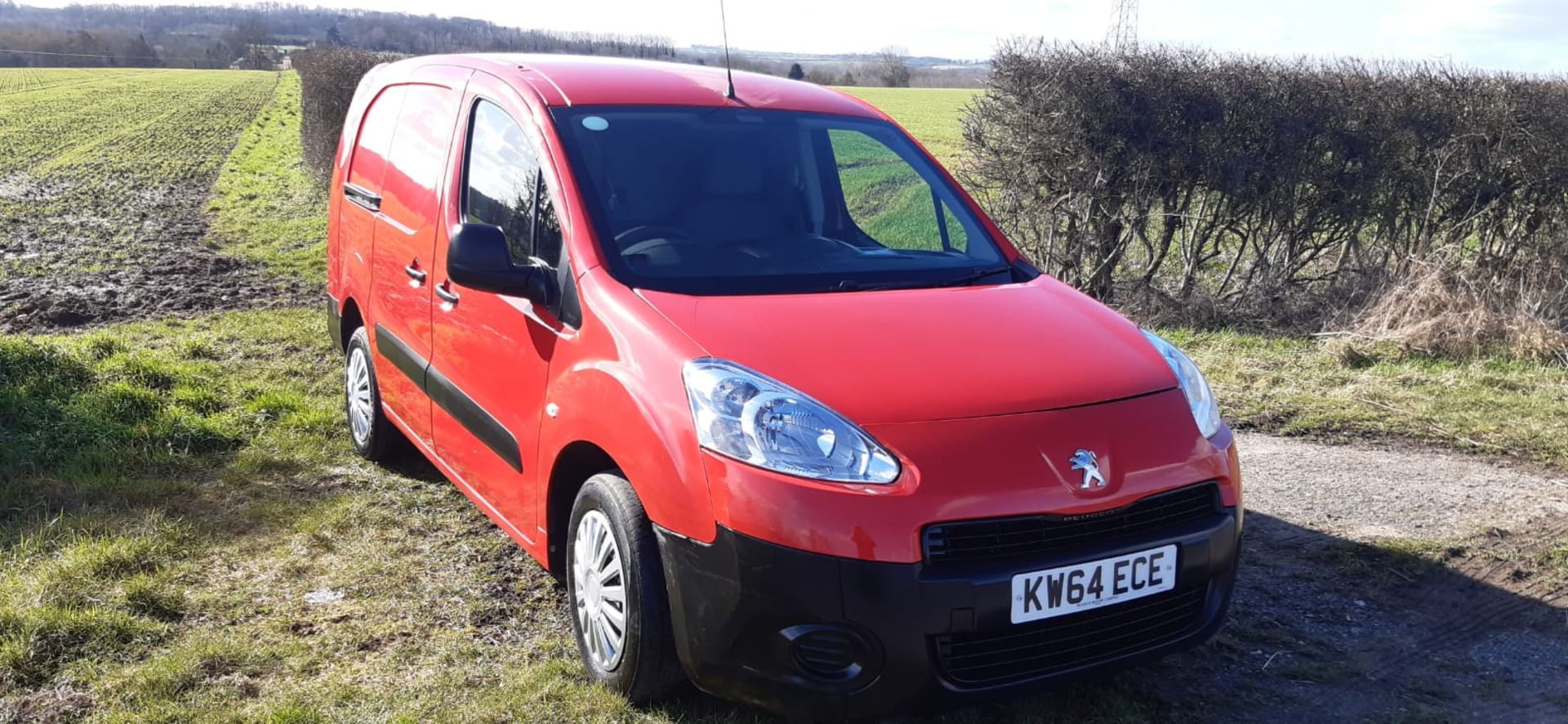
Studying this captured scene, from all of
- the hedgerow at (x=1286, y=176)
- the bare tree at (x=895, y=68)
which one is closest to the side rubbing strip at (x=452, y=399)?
the hedgerow at (x=1286, y=176)

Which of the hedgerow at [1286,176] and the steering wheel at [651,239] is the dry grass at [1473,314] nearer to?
the hedgerow at [1286,176]

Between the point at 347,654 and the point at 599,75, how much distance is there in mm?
2090

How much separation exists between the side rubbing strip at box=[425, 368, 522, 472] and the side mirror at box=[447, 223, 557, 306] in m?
0.52

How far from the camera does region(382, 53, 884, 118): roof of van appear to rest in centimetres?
397

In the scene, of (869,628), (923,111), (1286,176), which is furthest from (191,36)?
(869,628)

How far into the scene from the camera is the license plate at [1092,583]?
2775mm

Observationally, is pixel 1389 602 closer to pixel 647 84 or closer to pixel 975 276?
pixel 975 276

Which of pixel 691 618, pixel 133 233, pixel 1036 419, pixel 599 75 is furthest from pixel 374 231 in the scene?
pixel 133 233

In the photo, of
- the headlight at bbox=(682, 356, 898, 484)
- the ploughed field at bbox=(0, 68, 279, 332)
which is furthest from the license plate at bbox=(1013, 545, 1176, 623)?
the ploughed field at bbox=(0, 68, 279, 332)

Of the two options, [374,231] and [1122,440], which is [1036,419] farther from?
[374,231]

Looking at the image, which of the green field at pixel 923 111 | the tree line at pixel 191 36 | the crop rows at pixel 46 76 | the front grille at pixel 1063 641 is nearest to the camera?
the front grille at pixel 1063 641

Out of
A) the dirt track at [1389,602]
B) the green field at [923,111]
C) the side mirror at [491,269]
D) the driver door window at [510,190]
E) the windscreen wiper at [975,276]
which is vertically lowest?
the green field at [923,111]

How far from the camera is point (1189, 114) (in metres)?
9.05

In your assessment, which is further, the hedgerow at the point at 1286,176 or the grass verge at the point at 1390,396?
the hedgerow at the point at 1286,176
